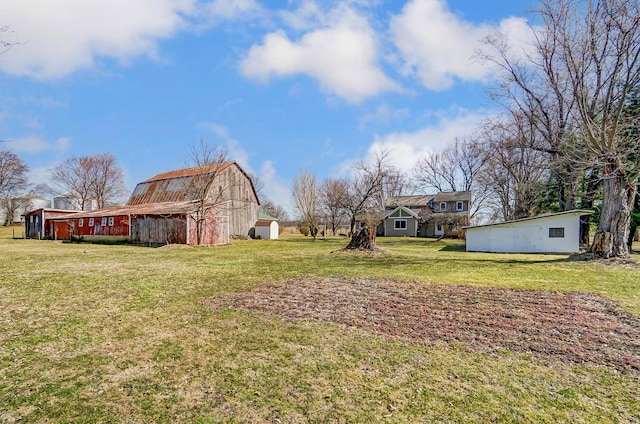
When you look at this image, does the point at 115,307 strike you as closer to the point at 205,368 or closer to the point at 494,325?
the point at 205,368

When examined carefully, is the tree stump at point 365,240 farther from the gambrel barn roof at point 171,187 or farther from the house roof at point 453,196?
the house roof at point 453,196

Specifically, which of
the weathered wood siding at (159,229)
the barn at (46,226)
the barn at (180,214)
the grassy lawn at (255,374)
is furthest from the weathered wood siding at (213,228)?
the grassy lawn at (255,374)

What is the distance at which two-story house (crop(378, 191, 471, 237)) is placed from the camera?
38906 mm

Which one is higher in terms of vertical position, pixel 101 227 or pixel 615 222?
pixel 615 222

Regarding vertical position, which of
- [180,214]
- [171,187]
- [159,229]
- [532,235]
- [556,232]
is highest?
[171,187]

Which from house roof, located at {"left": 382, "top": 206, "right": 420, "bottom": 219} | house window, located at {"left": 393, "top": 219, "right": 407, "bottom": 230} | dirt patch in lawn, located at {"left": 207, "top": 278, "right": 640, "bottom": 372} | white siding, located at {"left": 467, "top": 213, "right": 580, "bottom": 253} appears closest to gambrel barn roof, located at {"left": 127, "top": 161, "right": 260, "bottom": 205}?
house roof, located at {"left": 382, "top": 206, "right": 420, "bottom": 219}

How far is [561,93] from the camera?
14.9 meters

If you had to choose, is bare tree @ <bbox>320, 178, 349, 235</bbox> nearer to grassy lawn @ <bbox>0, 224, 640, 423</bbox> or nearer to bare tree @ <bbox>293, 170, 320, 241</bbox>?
bare tree @ <bbox>293, 170, 320, 241</bbox>

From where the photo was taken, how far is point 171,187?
3422 centimetres

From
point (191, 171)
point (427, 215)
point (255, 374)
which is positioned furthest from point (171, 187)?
point (255, 374)

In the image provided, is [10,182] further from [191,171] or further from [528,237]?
[528,237]

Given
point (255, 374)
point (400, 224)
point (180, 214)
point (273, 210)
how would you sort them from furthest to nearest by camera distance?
point (273, 210), point (400, 224), point (180, 214), point (255, 374)

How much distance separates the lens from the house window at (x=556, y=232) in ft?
63.3

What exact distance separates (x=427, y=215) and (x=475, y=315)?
35389mm
